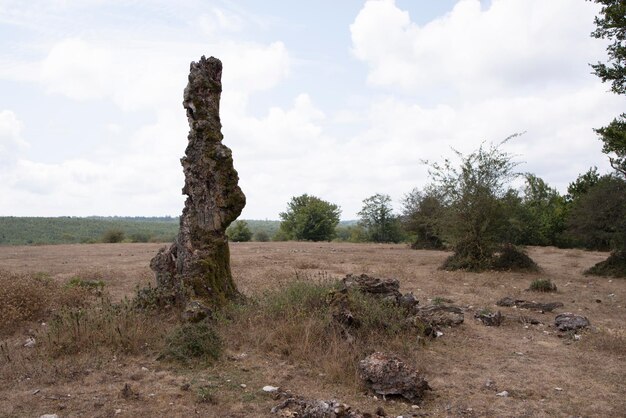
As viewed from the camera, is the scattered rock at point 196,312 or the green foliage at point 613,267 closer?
the scattered rock at point 196,312

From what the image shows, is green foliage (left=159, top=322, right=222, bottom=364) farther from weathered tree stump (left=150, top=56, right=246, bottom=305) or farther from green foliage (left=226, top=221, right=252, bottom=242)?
green foliage (left=226, top=221, right=252, bottom=242)

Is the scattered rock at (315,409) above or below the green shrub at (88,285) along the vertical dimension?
below

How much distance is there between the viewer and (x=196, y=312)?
774cm

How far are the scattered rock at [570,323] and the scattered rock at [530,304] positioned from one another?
1.55 metres

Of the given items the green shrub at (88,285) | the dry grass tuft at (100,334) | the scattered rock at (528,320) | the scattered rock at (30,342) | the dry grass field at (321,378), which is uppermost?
the green shrub at (88,285)

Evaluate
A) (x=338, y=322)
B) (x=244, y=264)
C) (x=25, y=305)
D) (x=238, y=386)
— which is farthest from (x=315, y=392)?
(x=244, y=264)

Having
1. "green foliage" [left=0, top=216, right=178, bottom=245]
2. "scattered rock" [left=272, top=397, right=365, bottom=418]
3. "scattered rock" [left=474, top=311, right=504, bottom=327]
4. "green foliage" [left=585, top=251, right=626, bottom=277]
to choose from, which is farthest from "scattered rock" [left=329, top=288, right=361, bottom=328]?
"green foliage" [left=0, top=216, right=178, bottom=245]

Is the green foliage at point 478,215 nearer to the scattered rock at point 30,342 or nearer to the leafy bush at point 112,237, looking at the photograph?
the scattered rock at point 30,342

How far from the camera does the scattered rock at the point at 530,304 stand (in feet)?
35.1

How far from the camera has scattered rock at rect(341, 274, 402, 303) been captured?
8.87 meters

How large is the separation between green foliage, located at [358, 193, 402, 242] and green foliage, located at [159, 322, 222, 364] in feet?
138

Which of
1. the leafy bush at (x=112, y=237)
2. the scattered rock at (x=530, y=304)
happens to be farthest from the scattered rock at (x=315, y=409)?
the leafy bush at (x=112, y=237)

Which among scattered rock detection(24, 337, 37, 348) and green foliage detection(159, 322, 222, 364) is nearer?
green foliage detection(159, 322, 222, 364)

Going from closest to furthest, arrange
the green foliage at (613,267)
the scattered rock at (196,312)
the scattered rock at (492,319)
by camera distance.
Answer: the scattered rock at (196,312) < the scattered rock at (492,319) < the green foliage at (613,267)
